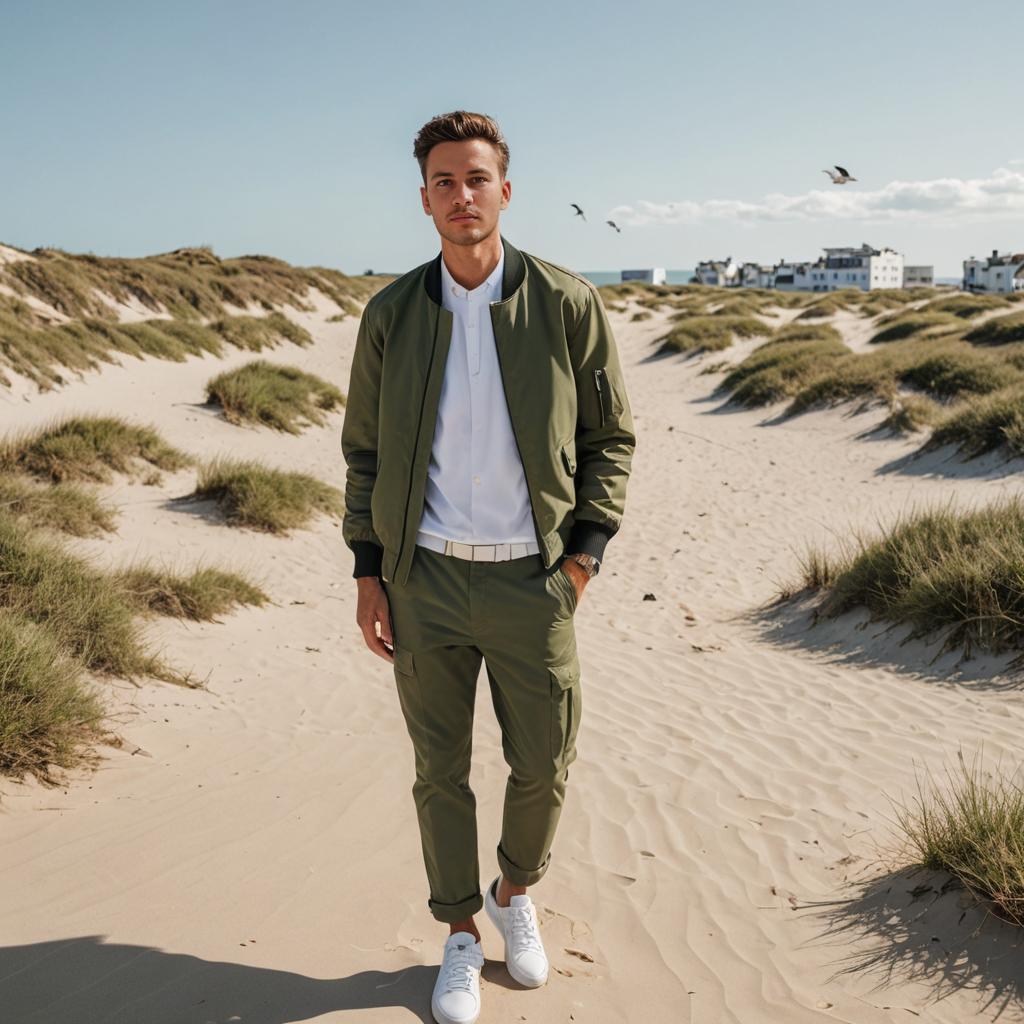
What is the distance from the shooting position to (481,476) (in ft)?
7.74

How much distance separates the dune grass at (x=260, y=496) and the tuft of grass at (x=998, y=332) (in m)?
15.7

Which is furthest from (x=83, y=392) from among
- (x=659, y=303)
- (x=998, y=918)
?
(x=659, y=303)

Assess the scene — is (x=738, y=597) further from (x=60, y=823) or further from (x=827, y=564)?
(x=60, y=823)

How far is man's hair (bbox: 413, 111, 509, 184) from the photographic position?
2322 millimetres

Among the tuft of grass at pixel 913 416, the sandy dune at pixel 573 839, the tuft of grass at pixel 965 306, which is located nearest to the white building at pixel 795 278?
A: the tuft of grass at pixel 965 306

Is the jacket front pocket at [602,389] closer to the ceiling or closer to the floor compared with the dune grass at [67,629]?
closer to the ceiling

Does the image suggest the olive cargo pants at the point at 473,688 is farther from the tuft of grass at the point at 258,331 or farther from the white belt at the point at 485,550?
the tuft of grass at the point at 258,331

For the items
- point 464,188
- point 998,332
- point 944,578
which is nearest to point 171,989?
point 464,188

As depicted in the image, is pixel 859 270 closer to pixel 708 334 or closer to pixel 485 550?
pixel 708 334

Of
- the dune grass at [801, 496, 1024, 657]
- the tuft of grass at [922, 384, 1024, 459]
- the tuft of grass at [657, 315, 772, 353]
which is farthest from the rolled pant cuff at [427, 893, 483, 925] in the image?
the tuft of grass at [657, 315, 772, 353]

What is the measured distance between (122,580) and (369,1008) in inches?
164

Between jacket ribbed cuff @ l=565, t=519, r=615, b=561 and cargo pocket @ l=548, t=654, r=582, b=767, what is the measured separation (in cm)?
27

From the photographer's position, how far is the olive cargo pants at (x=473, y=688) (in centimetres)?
236

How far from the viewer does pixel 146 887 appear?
319 centimetres
